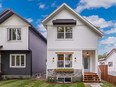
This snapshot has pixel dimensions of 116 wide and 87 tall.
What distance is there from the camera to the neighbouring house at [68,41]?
88.1 ft

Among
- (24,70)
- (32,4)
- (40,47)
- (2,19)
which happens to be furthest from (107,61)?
(2,19)

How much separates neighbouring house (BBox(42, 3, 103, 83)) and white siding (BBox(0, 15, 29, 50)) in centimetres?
312

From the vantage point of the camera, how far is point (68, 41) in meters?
27.3

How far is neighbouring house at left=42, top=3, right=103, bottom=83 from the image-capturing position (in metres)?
26.9

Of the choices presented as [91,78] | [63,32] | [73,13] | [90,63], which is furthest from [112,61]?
[73,13]

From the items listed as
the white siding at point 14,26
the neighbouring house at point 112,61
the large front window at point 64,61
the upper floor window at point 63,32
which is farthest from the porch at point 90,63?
the neighbouring house at point 112,61

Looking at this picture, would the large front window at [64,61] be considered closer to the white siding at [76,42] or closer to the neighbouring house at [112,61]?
the white siding at [76,42]

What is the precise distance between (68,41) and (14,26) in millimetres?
6975

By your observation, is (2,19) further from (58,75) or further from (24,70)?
(58,75)

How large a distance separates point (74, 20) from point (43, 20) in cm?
353

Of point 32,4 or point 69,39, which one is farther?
point 32,4

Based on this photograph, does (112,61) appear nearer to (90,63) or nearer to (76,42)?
(90,63)

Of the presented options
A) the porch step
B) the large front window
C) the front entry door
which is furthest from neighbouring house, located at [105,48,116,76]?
the large front window

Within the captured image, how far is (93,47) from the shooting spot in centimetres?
2727
